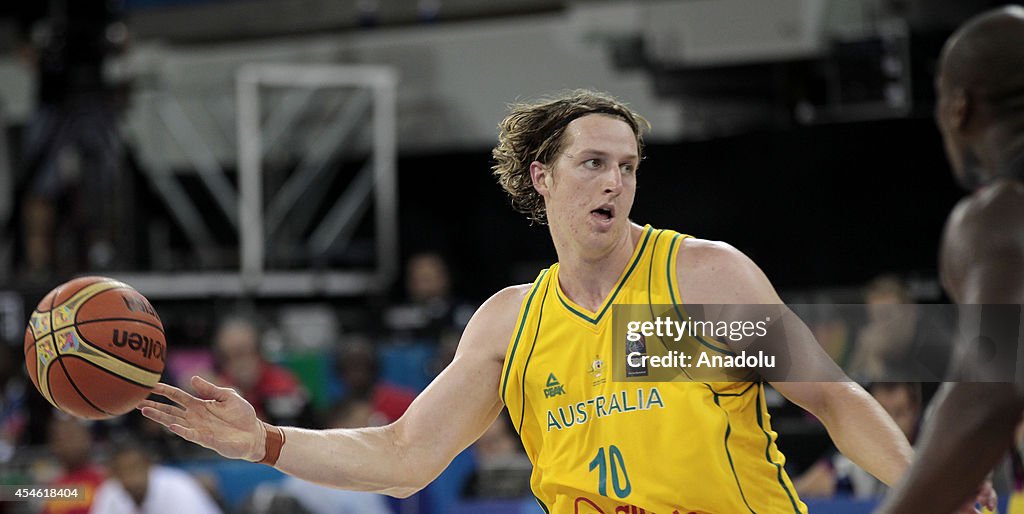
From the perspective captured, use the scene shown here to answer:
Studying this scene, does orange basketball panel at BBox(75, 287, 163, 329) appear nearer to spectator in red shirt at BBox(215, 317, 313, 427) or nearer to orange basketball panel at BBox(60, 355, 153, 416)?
orange basketball panel at BBox(60, 355, 153, 416)

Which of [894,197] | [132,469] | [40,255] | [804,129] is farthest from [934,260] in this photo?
[40,255]

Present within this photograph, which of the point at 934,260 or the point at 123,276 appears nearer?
the point at 934,260

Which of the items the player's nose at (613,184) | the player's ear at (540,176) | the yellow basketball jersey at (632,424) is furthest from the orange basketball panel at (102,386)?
the player's nose at (613,184)

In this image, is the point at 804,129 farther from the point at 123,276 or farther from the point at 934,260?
the point at 123,276

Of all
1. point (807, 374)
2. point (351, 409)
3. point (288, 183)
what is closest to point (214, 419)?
point (807, 374)

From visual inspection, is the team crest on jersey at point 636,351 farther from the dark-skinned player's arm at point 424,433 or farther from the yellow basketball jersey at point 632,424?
the dark-skinned player's arm at point 424,433

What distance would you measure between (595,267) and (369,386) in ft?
15.5

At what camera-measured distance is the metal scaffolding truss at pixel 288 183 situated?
38.1 feet

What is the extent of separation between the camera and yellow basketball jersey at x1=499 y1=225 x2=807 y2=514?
3467 millimetres

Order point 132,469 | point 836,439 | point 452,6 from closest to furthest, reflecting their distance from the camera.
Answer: point 836,439 < point 132,469 < point 452,6

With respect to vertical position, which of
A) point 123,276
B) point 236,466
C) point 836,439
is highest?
point 836,439

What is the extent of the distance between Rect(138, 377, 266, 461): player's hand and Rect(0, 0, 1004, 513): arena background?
3075 mm

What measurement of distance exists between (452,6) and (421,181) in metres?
2.29

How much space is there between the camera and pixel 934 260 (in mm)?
9211
